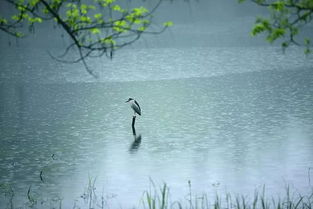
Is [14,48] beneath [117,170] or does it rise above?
above

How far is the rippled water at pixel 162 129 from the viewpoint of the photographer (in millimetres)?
15617

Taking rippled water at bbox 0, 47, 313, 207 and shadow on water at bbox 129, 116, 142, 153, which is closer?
rippled water at bbox 0, 47, 313, 207

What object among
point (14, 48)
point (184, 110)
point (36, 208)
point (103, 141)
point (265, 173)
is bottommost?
point (36, 208)

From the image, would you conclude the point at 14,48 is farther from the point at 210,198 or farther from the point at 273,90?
the point at 210,198

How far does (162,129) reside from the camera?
2367 cm

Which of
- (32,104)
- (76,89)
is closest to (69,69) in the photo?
(76,89)

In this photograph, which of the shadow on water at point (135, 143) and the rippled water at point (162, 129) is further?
the shadow on water at point (135, 143)

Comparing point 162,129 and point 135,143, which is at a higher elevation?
point 162,129

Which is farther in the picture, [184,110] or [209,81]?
[209,81]

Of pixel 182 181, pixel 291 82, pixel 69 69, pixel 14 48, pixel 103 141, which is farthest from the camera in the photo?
pixel 14 48

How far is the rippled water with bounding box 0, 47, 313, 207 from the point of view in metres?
15.6

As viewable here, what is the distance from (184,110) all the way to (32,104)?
7.73 meters

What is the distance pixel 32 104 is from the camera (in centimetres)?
3128

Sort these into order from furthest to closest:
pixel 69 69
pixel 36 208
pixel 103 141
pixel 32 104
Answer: pixel 69 69, pixel 32 104, pixel 103 141, pixel 36 208
